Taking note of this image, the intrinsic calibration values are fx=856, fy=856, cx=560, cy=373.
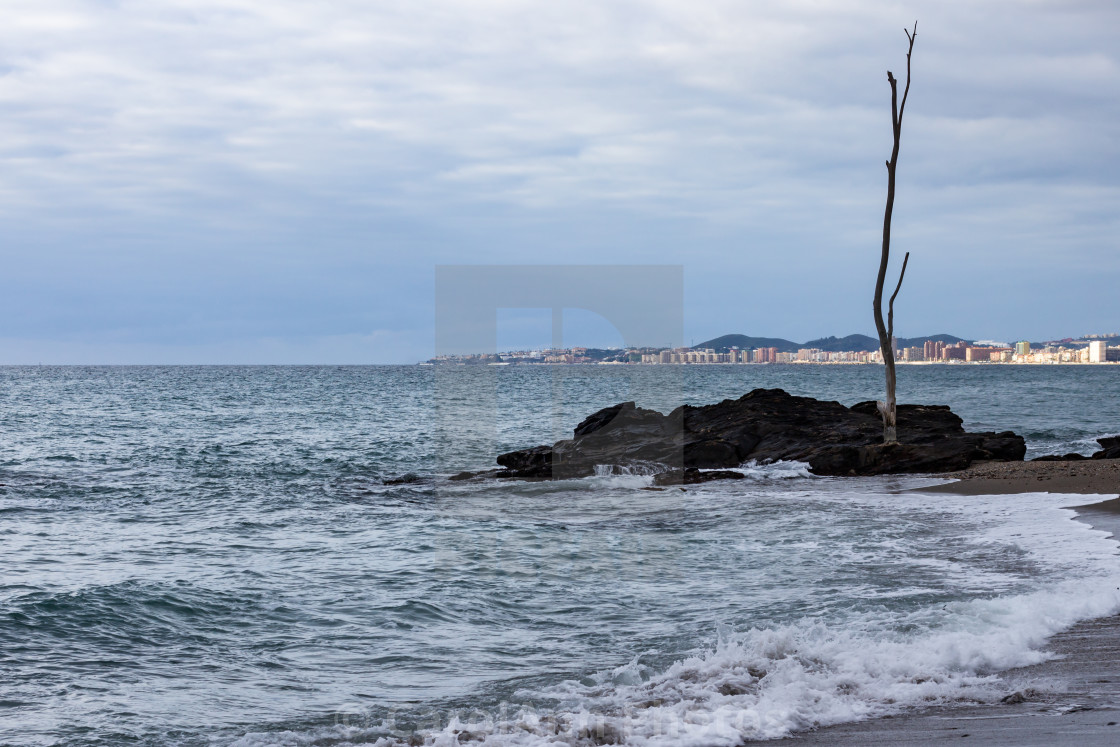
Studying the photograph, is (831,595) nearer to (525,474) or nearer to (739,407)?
(525,474)

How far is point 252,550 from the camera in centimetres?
1257

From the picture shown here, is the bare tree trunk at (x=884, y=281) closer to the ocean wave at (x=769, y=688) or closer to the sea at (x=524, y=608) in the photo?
the sea at (x=524, y=608)

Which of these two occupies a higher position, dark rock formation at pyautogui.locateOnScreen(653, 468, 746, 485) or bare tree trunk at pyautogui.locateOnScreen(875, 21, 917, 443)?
bare tree trunk at pyautogui.locateOnScreen(875, 21, 917, 443)

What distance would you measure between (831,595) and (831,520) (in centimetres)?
515

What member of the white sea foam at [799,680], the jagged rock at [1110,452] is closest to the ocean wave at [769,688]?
the white sea foam at [799,680]

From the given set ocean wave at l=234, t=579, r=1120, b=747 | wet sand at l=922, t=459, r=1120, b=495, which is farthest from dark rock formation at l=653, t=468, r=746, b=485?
ocean wave at l=234, t=579, r=1120, b=747

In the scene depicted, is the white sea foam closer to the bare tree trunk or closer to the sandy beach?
the sandy beach

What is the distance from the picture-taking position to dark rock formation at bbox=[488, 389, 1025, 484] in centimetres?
1986

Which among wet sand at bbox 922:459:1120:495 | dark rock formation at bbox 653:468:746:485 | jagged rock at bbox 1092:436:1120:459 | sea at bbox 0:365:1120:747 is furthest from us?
dark rock formation at bbox 653:468:746:485

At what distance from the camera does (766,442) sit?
22.6m

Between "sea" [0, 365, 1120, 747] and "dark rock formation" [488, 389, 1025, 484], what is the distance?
139 centimetres

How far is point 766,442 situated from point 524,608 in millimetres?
14762

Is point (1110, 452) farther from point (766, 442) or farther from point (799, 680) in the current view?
point (799, 680)

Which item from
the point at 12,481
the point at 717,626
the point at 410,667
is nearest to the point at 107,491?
the point at 12,481
